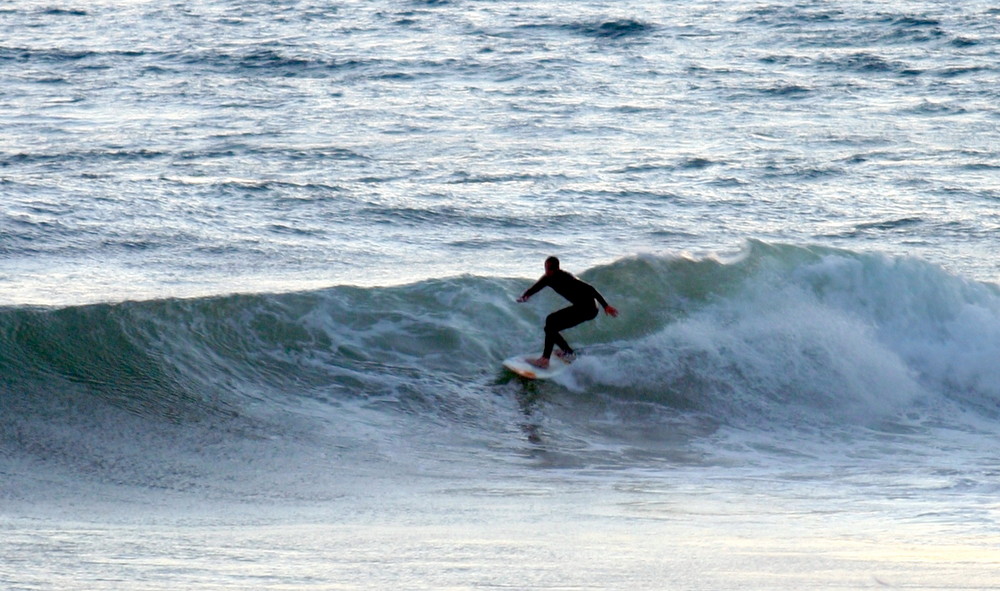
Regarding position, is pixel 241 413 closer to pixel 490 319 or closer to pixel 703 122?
pixel 490 319

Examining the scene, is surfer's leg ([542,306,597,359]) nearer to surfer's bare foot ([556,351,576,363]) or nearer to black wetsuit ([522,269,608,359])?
black wetsuit ([522,269,608,359])

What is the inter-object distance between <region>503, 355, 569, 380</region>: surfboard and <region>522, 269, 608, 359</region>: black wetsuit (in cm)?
13

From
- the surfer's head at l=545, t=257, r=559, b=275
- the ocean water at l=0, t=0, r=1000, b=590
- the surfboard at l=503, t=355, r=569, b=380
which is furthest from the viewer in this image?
the surfboard at l=503, t=355, r=569, b=380

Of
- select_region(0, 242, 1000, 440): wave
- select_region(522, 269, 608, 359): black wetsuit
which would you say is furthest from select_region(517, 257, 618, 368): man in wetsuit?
select_region(0, 242, 1000, 440): wave

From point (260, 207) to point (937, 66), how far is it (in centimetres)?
1584

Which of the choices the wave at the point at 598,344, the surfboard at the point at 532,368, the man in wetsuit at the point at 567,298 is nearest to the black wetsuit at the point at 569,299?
the man in wetsuit at the point at 567,298

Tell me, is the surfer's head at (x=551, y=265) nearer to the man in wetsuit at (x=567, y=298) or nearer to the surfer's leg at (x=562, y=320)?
the man in wetsuit at (x=567, y=298)

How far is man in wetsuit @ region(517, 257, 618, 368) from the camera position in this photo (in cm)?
1029

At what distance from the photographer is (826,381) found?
438 inches

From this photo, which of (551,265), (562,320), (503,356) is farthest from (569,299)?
(503,356)

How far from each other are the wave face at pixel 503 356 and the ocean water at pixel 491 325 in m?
0.04

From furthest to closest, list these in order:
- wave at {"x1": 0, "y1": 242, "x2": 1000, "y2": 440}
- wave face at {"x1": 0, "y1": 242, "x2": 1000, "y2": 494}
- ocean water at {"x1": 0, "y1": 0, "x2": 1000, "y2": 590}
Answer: wave at {"x1": 0, "y1": 242, "x2": 1000, "y2": 440}
wave face at {"x1": 0, "y1": 242, "x2": 1000, "y2": 494}
ocean water at {"x1": 0, "y1": 0, "x2": 1000, "y2": 590}

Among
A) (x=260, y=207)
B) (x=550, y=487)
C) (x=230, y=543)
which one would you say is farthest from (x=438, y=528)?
(x=260, y=207)

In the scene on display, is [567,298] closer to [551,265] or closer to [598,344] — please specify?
[551,265]
